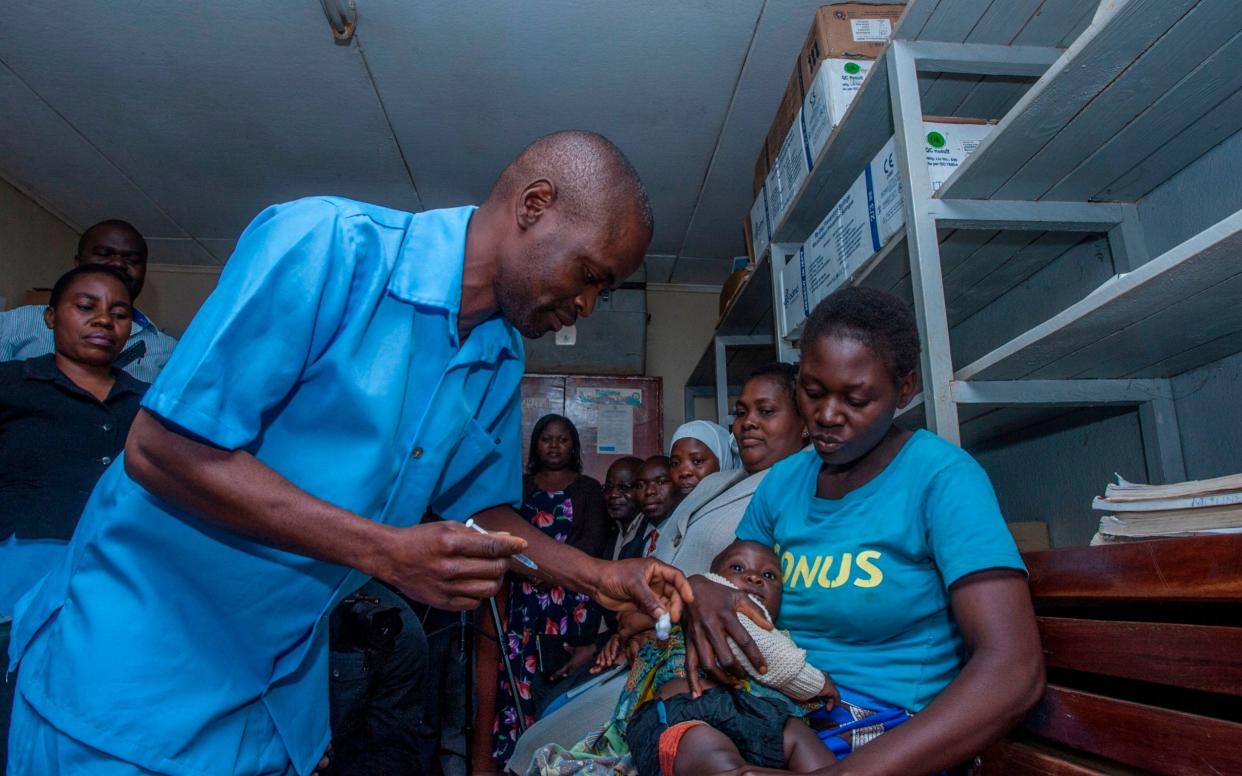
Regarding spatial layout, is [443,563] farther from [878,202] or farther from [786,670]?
[878,202]

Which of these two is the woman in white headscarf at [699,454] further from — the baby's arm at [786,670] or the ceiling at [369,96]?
the baby's arm at [786,670]

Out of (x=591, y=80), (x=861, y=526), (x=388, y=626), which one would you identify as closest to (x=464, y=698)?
(x=388, y=626)

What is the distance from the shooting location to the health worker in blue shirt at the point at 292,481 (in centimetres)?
87

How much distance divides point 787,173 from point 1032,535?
143 centimetres

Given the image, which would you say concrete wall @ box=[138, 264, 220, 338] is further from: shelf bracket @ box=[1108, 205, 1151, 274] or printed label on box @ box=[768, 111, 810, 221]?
shelf bracket @ box=[1108, 205, 1151, 274]

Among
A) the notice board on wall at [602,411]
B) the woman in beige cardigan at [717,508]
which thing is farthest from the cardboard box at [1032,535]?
the notice board on wall at [602,411]

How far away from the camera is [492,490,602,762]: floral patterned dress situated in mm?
3150

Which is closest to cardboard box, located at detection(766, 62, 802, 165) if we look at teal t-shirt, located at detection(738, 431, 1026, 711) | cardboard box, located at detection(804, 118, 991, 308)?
cardboard box, located at detection(804, 118, 991, 308)

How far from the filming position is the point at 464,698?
3.26 metres

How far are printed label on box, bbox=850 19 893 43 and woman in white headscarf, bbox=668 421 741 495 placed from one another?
146 cm

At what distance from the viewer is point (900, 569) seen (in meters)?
1.26

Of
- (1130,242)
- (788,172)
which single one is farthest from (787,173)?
(1130,242)

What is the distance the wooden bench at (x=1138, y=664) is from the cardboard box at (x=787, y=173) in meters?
1.63

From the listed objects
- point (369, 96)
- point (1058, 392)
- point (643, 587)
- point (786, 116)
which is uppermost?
point (369, 96)
